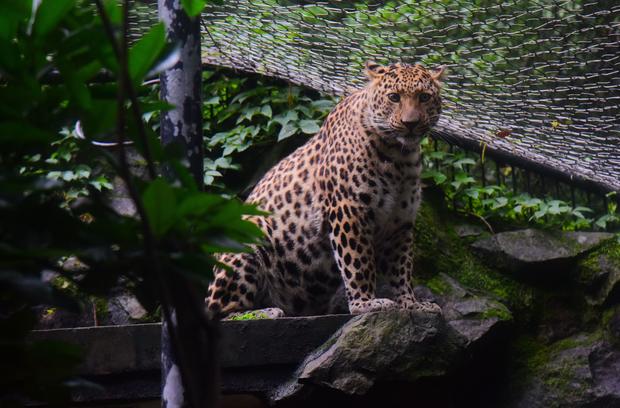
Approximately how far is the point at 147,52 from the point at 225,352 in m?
3.53

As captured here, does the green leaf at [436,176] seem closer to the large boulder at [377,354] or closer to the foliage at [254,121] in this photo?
the foliage at [254,121]

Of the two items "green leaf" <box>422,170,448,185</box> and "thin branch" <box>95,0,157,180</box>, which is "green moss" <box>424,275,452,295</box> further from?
"thin branch" <box>95,0,157,180</box>

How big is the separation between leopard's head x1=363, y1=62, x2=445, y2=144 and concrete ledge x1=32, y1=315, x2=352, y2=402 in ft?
3.97

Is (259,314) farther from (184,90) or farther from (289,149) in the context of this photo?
(184,90)

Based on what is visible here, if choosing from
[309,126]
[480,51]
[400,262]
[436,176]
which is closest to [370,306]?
[400,262]

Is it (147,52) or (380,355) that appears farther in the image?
(380,355)

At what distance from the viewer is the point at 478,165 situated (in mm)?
8422

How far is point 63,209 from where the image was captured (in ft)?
3.78

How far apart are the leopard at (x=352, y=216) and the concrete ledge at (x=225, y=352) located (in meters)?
A: 0.45

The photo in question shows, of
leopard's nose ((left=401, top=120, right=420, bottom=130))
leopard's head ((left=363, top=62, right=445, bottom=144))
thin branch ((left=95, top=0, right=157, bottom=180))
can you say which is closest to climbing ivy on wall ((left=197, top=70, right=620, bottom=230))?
leopard's head ((left=363, top=62, right=445, bottom=144))

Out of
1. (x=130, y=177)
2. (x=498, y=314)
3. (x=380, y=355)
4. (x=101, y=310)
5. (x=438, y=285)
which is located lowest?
(x=101, y=310)

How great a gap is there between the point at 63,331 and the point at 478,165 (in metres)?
5.08

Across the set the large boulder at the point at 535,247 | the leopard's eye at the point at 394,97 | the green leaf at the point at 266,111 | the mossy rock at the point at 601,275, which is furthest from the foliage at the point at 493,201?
the leopard's eye at the point at 394,97

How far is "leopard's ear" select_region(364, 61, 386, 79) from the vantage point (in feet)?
18.0
